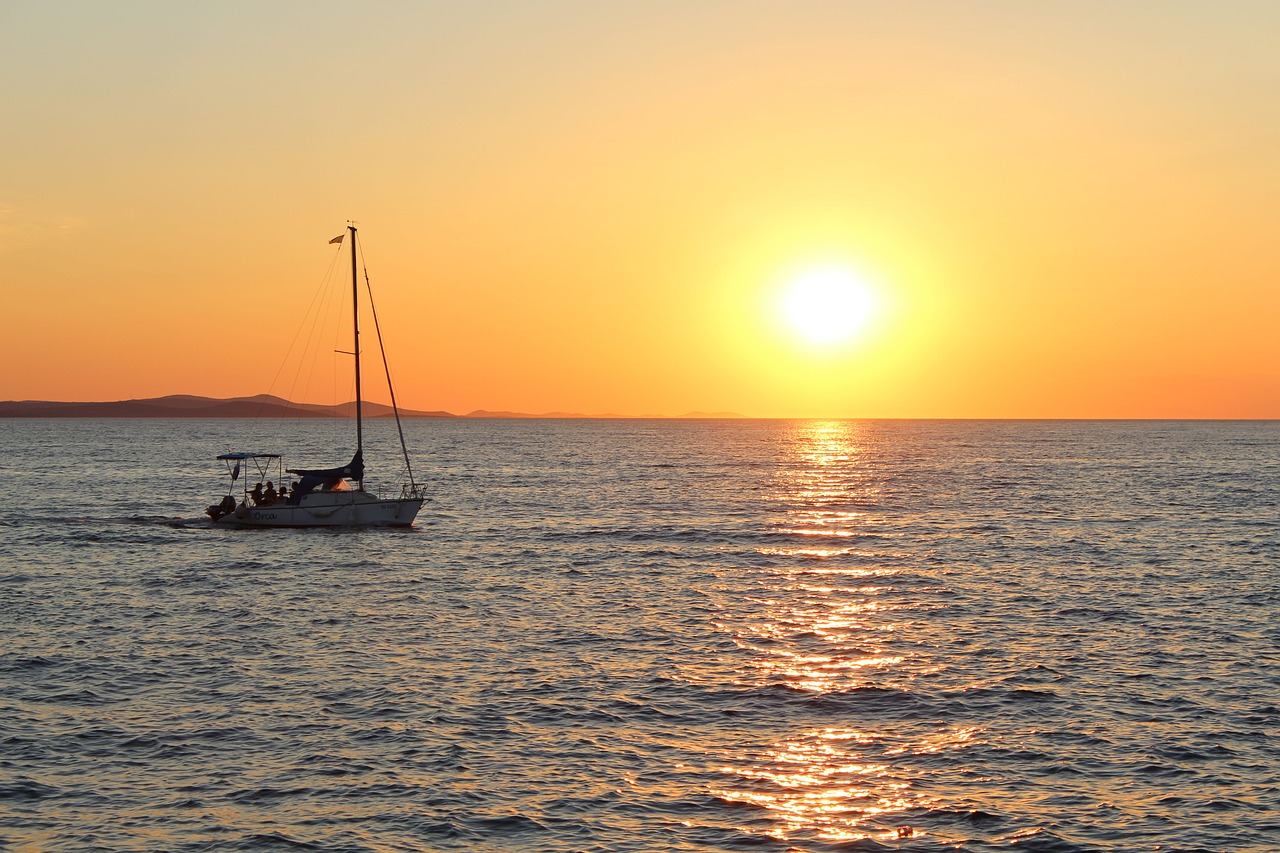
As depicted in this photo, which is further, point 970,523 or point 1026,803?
point 970,523

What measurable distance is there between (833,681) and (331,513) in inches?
1665

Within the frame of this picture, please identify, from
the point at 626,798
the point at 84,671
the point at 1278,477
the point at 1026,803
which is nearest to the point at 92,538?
the point at 84,671

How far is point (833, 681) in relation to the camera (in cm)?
2655

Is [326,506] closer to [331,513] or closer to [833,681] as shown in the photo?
[331,513]

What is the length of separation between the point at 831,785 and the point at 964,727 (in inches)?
196

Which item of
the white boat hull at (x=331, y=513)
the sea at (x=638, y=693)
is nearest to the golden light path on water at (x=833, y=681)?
the sea at (x=638, y=693)

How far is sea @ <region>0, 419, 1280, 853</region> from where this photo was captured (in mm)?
17656

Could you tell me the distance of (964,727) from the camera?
22688mm

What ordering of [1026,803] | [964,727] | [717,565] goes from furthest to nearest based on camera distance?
[717,565], [964,727], [1026,803]

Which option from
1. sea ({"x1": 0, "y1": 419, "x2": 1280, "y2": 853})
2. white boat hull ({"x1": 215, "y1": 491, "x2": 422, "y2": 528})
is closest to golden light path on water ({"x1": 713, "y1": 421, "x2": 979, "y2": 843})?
sea ({"x1": 0, "y1": 419, "x2": 1280, "y2": 853})

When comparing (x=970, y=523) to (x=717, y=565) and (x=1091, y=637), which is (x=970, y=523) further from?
Result: (x=1091, y=637)

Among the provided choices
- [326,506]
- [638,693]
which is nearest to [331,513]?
A: [326,506]

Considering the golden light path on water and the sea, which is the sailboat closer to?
the sea

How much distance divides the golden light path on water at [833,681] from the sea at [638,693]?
95 millimetres
